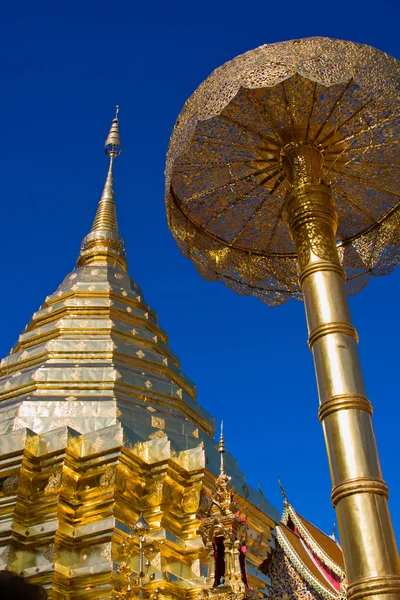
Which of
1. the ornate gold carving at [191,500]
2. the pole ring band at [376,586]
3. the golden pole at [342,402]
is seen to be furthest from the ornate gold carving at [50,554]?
the pole ring band at [376,586]

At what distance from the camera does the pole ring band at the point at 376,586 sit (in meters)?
3.66

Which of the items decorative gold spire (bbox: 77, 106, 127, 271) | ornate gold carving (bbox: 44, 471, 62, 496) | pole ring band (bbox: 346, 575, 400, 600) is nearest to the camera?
pole ring band (bbox: 346, 575, 400, 600)

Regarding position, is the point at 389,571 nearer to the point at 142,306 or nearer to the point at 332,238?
the point at 332,238

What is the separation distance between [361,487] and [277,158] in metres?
3.02

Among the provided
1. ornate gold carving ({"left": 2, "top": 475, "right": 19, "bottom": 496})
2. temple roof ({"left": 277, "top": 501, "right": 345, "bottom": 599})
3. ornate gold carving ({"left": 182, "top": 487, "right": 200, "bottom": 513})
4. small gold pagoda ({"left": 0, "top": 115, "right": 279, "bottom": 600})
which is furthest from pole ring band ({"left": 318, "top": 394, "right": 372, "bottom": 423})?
temple roof ({"left": 277, "top": 501, "right": 345, "bottom": 599})

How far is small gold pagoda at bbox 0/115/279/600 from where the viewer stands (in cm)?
802

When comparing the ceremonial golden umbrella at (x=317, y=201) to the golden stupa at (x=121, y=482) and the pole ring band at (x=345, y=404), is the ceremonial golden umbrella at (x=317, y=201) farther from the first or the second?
the golden stupa at (x=121, y=482)

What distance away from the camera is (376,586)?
368cm

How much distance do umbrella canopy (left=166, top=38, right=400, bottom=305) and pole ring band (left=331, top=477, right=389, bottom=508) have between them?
252 centimetres

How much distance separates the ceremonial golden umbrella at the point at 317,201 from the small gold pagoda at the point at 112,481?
2363 millimetres

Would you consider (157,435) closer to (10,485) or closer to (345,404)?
(10,485)

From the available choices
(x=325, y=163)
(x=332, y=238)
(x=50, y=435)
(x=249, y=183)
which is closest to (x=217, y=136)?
(x=249, y=183)

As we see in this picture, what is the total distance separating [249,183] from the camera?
656cm

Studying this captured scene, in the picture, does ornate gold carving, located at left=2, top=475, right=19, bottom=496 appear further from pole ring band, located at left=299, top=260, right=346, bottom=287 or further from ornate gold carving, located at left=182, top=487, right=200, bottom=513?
pole ring band, located at left=299, top=260, right=346, bottom=287
